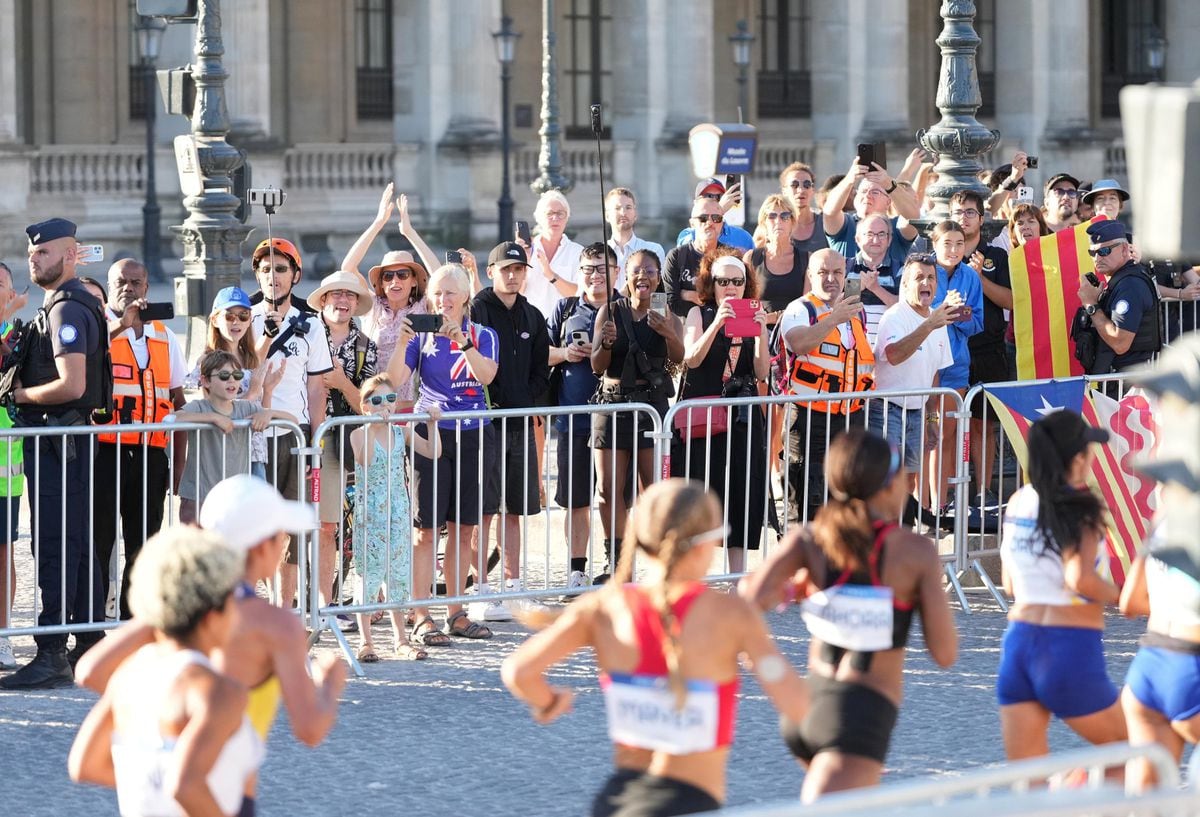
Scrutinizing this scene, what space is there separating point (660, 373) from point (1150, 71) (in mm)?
38873

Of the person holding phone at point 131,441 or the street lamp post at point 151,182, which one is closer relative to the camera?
the person holding phone at point 131,441

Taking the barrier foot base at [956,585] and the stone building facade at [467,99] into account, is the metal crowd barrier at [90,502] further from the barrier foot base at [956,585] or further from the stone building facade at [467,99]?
the stone building facade at [467,99]

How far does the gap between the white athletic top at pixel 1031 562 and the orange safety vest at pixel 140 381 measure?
4452 millimetres

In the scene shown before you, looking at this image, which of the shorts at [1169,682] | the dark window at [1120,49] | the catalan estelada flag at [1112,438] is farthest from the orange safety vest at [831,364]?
the dark window at [1120,49]

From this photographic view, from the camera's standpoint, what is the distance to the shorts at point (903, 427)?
11391 mm

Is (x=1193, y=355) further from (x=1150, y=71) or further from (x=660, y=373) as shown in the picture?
(x=1150, y=71)

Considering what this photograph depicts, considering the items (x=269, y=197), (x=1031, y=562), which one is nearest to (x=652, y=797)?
(x=1031, y=562)

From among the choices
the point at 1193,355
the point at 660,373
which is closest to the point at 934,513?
the point at 660,373

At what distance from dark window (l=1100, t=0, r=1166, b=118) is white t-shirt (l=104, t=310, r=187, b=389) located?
39.7 meters

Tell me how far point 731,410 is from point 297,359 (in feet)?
7.15

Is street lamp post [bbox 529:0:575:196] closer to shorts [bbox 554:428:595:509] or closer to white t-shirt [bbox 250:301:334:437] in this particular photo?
shorts [bbox 554:428:595:509]

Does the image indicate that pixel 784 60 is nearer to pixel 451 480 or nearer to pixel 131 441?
pixel 451 480

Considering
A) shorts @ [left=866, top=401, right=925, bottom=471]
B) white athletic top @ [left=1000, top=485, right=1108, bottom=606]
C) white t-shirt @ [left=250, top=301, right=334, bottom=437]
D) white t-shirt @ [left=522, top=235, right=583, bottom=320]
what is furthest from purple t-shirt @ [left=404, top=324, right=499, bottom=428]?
white athletic top @ [left=1000, top=485, right=1108, bottom=606]

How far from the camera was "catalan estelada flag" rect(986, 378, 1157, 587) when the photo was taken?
10.9 m
